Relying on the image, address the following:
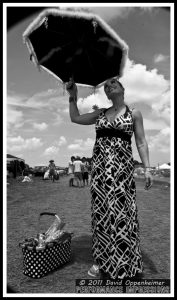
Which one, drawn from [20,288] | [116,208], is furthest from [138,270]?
[20,288]

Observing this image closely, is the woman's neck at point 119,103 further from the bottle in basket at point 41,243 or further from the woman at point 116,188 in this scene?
Result: the bottle in basket at point 41,243

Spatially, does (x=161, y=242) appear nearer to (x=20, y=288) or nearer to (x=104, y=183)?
(x=104, y=183)

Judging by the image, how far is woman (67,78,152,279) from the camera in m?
3.32

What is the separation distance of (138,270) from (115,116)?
175 cm

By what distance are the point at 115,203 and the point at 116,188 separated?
0.16 meters

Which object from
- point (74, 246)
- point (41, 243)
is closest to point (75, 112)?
point (41, 243)

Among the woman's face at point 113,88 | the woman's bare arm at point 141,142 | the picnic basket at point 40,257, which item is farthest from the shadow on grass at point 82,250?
the woman's face at point 113,88

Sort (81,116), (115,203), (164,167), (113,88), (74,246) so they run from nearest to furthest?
(115,203)
(113,88)
(81,116)
(74,246)
(164,167)

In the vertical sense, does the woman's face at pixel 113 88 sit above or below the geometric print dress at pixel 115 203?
above

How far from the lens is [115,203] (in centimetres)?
332

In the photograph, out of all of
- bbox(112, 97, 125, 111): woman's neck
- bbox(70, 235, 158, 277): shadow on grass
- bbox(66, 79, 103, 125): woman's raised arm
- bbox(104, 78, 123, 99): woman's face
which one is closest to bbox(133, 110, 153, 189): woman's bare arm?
bbox(112, 97, 125, 111): woman's neck

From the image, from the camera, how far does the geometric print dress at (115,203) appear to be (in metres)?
3.32

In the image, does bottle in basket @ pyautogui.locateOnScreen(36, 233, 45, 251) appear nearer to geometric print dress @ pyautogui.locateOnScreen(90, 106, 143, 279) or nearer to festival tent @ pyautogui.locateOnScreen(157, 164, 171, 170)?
geometric print dress @ pyautogui.locateOnScreen(90, 106, 143, 279)

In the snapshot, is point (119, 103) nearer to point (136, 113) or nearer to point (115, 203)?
point (136, 113)
